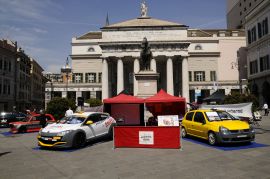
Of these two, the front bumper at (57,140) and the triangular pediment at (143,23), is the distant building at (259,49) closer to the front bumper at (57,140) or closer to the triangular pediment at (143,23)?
the triangular pediment at (143,23)

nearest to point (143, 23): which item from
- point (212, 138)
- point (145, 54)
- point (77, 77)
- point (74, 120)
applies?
point (77, 77)

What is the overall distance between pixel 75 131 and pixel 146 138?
320 cm

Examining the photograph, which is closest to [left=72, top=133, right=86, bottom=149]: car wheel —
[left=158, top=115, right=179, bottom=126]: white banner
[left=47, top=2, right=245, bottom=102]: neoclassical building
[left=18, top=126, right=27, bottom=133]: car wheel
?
[left=158, top=115, right=179, bottom=126]: white banner

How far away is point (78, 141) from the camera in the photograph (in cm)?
1147

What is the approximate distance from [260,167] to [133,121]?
14363 millimetres

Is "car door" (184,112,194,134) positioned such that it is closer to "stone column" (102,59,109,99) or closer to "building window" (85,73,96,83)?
"stone column" (102,59,109,99)

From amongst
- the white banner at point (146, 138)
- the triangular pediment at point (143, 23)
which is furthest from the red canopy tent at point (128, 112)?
the triangular pediment at point (143, 23)

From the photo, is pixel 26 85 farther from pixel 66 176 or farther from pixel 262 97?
pixel 66 176

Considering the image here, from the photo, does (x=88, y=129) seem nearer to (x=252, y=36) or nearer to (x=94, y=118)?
(x=94, y=118)

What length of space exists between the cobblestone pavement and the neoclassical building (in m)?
41.3

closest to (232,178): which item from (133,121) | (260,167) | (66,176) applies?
(260,167)

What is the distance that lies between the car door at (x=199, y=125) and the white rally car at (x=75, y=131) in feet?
15.1

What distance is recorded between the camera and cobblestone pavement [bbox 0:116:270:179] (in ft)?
23.0

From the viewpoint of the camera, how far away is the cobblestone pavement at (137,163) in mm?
7000
